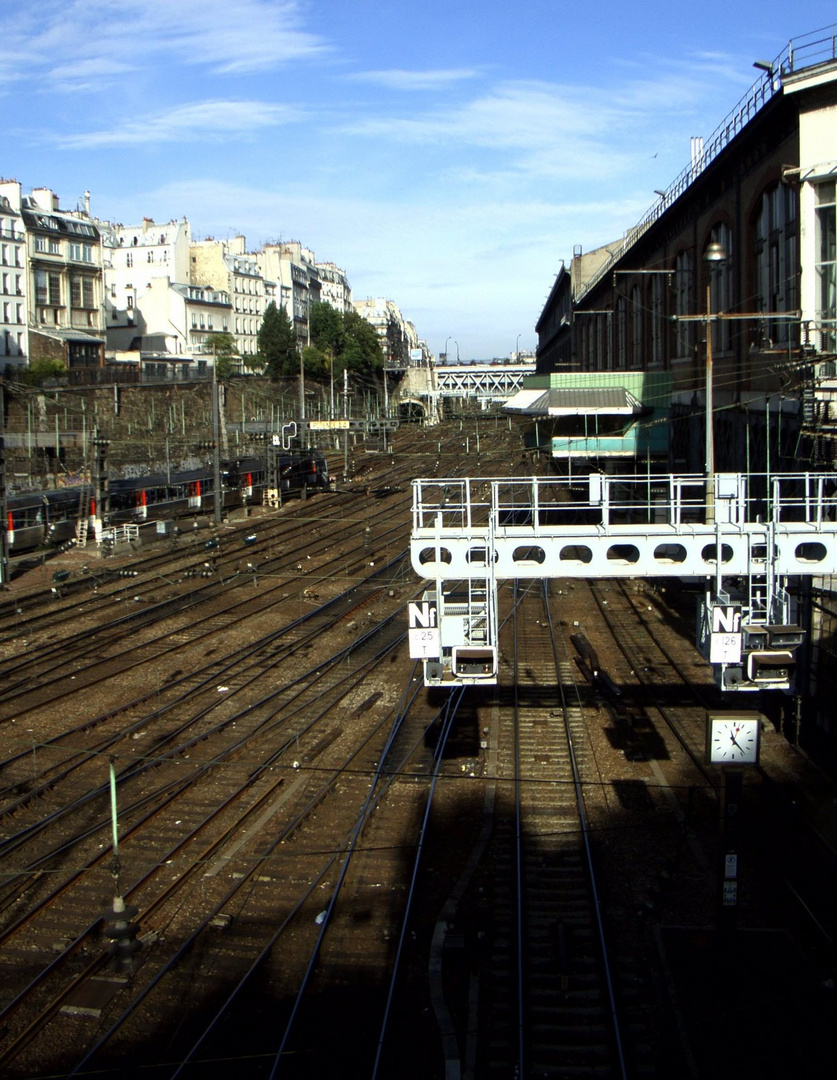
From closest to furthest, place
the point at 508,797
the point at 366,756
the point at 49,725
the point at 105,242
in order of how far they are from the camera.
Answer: the point at 508,797 < the point at 366,756 < the point at 49,725 < the point at 105,242

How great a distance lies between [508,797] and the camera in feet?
37.9

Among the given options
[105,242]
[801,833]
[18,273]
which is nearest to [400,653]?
[801,833]

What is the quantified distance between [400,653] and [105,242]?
71741 mm

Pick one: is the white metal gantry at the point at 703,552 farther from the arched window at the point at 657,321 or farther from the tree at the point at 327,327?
the tree at the point at 327,327

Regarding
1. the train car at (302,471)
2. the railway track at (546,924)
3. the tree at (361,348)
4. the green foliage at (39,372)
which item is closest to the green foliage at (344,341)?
the tree at (361,348)

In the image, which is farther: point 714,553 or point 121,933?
point 714,553

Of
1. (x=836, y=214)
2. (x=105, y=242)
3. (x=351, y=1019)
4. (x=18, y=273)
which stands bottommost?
(x=351, y=1019)

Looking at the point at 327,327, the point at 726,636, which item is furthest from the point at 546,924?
the point at 327,327

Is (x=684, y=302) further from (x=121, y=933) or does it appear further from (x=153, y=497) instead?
(x=121, y=933)

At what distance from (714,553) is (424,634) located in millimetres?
3118

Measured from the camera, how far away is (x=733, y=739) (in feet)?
26.3

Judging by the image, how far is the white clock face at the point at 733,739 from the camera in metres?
7.99

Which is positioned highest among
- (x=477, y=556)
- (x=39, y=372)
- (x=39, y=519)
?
(x=39, y=372)

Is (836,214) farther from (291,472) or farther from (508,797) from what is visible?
(291,472)
